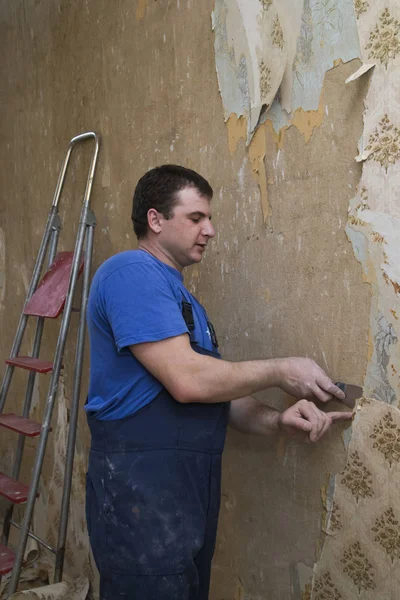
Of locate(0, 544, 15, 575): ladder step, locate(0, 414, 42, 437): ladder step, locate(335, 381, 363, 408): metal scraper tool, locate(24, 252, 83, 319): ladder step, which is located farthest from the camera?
locate(24, 252, 83, 319): ladder step

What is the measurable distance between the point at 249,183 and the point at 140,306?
0.62m

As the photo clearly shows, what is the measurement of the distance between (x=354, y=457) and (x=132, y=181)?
131 cm

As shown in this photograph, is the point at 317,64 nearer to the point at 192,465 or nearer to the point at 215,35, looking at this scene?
the point at 215,35

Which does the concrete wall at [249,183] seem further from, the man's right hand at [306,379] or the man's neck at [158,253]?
the man's neck at [158,253]

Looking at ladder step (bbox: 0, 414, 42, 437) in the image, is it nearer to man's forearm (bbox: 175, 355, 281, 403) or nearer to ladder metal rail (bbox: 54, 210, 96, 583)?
ladder metal rail (bbox: 54, 210, 96, 583)

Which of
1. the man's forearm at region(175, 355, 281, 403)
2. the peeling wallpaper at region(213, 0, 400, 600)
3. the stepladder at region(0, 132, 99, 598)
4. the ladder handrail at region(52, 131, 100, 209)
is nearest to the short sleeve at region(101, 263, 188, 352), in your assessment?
the man's forearm at region(175, 355, 281, 403)

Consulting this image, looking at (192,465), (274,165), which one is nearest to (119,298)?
(192,465)

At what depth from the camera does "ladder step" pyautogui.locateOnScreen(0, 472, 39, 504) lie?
247 centimetres

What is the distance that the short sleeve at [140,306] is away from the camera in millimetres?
1594

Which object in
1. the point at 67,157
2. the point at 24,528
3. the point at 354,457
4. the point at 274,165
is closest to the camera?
the point at 354,457

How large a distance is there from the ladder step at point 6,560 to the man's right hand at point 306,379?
1329 mm

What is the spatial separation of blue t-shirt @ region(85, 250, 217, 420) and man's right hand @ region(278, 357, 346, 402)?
0.75ft

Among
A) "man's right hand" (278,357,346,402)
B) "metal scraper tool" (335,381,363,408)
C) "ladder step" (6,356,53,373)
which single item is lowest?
"ladder step" (6,356,53,373)

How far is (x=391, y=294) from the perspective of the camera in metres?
1.63
